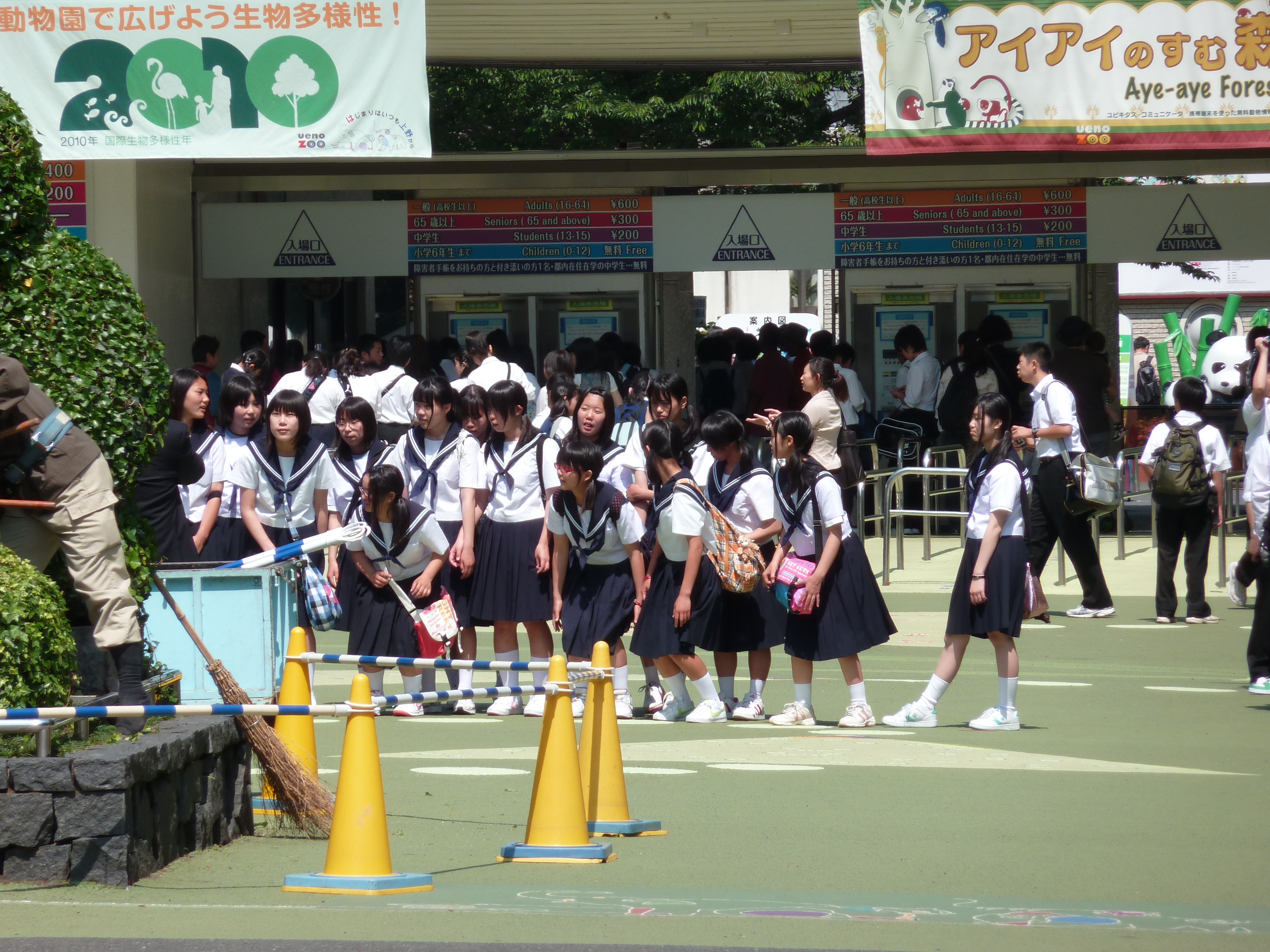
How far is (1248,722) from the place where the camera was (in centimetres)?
827

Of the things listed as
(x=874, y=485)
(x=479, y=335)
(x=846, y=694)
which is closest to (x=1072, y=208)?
(x=874, y=485)

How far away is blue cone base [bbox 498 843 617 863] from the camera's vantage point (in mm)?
5484

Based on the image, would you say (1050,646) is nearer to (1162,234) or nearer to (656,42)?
(1162,234)

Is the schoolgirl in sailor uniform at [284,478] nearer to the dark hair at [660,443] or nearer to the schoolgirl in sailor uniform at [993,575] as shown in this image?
the dark hair at [660,443]

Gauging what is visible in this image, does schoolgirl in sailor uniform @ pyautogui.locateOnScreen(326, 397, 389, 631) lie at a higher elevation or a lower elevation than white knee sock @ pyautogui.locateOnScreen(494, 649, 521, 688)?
higher

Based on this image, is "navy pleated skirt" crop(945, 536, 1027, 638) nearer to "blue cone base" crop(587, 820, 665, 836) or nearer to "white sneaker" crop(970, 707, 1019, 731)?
"white sneaker" crop(970, 707, 1019, 731)

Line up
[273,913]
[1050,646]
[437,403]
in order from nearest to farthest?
[273,913] < [437,403] < [1050,646]

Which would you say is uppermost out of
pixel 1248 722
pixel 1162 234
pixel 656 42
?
pixel 656 42

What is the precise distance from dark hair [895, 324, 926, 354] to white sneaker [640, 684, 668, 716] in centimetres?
818

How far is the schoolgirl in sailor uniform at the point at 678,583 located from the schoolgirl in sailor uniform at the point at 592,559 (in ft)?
0.39

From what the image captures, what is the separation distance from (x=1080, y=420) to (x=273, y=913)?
11354 mm

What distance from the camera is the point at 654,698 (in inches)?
347

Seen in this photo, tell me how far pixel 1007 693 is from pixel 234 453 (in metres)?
4.36

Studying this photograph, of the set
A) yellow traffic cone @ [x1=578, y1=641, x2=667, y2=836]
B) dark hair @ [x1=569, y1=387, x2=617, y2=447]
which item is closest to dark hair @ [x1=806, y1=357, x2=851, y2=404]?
dark hair @ [x1=569, y1=387, x2=617, y2=447]
